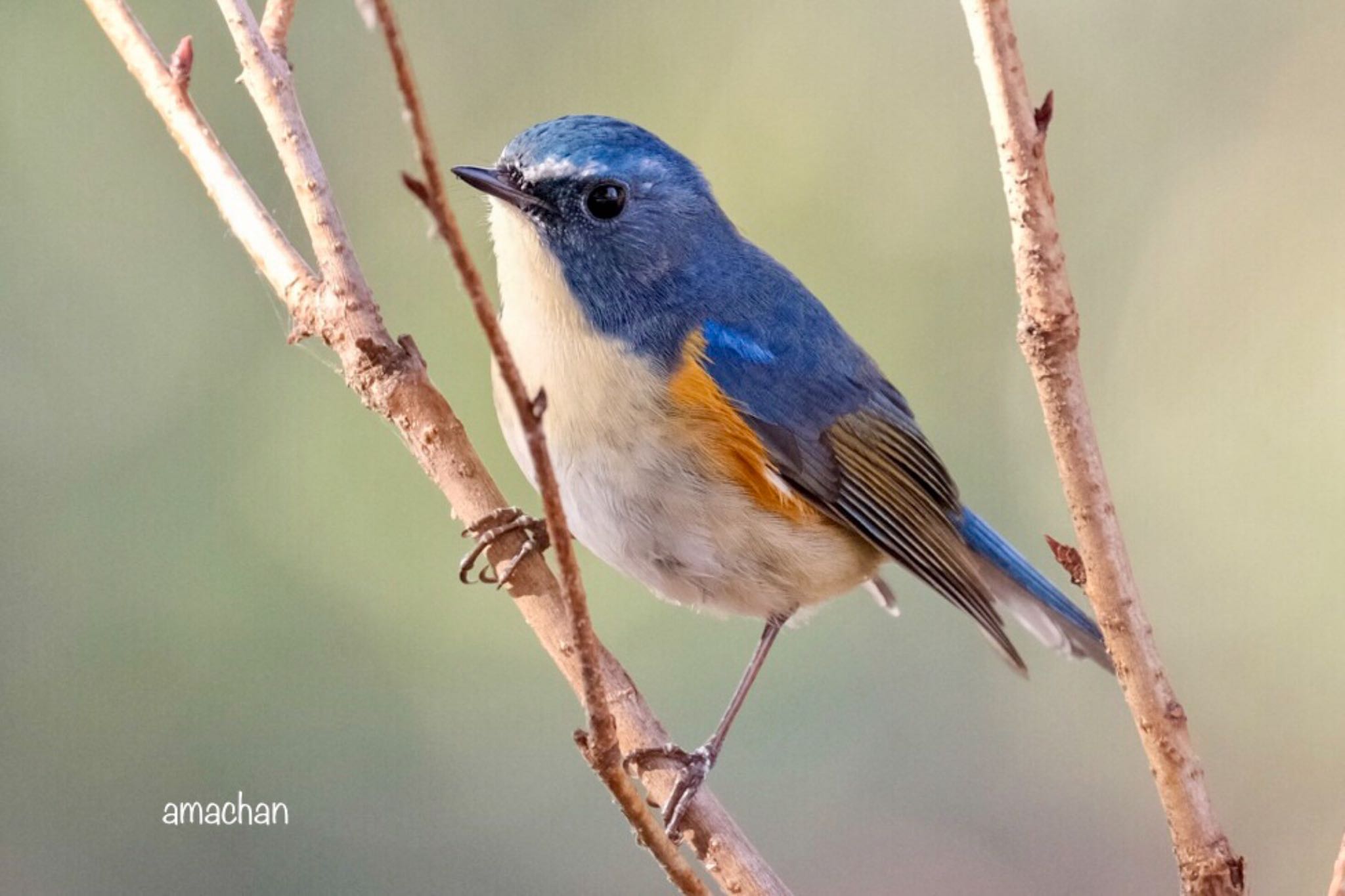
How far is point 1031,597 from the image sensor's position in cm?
286

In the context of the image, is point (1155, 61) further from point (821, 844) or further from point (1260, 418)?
point (821, 844)

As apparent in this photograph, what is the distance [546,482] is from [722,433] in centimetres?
117

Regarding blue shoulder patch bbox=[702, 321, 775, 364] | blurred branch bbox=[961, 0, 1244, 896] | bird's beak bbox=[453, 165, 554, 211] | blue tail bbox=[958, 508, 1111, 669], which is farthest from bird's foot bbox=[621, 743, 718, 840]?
blue tail bbox=[958, 508, 1111, 669]

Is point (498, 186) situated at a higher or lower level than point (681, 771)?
higher

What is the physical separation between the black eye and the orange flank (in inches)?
9.3

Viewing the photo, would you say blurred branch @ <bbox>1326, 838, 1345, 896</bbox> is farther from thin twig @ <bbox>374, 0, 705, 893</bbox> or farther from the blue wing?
the blue wing

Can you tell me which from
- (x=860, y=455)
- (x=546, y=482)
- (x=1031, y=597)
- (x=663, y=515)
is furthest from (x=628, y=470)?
(x=546, y=482)

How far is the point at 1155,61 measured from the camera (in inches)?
149

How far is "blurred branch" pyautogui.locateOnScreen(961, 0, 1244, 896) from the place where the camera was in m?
1.36

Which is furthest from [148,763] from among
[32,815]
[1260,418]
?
[1260,418]

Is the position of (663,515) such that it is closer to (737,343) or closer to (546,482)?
(737,343)

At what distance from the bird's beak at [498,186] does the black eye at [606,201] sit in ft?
0.23

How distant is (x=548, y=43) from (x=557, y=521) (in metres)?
2.57

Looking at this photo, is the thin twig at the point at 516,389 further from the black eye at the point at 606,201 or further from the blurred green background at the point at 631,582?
the blurred green background at the point at 631,582
